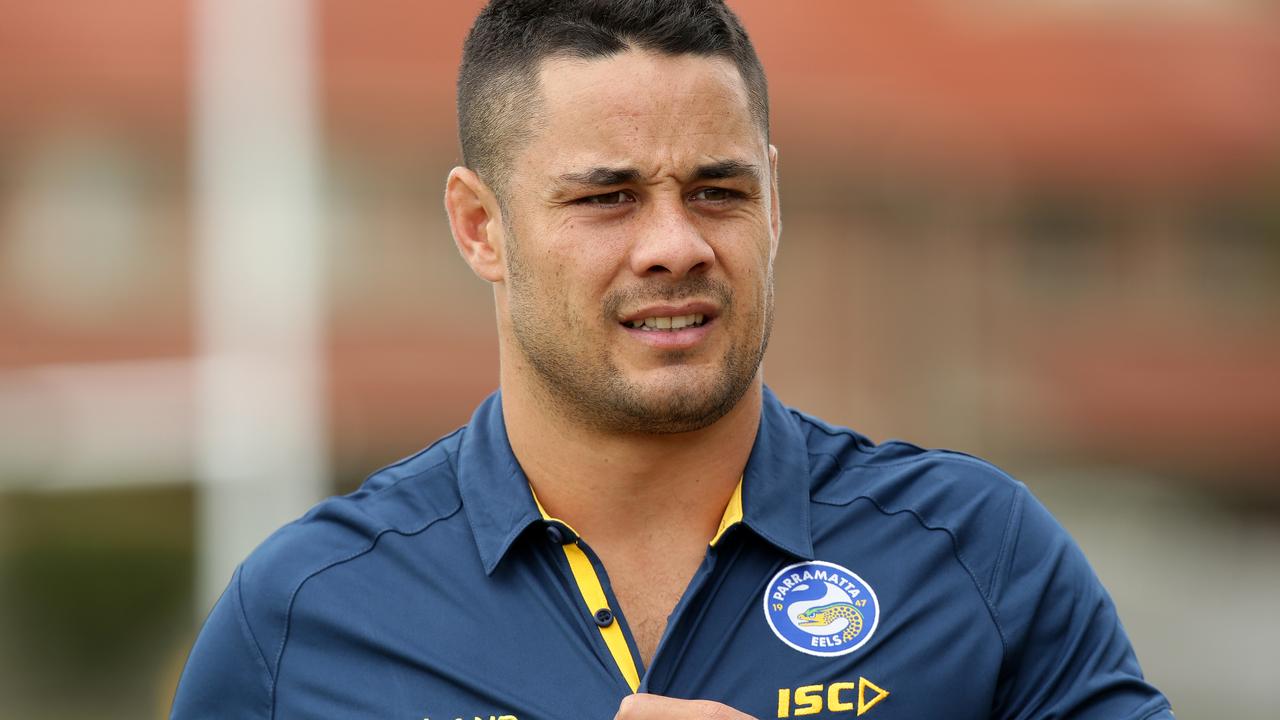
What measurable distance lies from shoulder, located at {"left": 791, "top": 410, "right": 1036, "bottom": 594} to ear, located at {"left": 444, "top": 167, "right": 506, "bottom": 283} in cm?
59

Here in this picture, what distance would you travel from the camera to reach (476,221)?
2.92 metres

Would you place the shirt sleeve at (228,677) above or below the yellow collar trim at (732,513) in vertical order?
below

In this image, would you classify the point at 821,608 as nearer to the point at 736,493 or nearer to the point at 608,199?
the point at 736,493

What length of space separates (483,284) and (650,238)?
15.2 metres

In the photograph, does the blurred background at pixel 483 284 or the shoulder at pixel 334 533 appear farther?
the blurred background at pixel 483 284

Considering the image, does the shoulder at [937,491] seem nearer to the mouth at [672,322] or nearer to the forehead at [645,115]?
the mouth at [672,322]

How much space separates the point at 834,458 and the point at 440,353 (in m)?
14.8

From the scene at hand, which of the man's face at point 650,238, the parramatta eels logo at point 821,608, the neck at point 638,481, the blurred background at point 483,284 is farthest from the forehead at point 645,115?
the blurred background at point 483,284

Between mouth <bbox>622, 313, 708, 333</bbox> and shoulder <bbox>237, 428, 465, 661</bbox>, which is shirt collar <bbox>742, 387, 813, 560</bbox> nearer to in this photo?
mouth <bbox>622, 313, 708, 333</bbox>

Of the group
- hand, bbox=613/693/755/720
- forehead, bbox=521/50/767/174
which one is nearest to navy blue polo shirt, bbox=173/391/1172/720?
hand, bbox=613/693/755/720

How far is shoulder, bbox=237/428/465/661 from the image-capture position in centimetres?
257

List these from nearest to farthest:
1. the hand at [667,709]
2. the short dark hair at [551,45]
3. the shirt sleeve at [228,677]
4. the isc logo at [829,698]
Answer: the hand at [667,709], the isc logo at [829,698], the shirt sleeve at [228,677], the short dark hair at [551,45]

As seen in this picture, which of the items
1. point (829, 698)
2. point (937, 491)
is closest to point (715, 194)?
point (937, 491)

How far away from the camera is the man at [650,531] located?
248 centimetres
